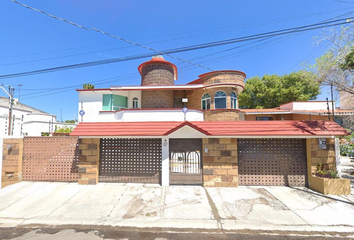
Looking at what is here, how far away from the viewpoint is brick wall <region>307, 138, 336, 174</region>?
24.0 feet

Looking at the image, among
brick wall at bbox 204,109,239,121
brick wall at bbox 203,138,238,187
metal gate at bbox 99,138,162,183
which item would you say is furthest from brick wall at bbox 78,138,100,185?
brick wall at bbox 204,109,239,121

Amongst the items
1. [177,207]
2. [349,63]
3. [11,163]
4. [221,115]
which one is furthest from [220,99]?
[11,163]

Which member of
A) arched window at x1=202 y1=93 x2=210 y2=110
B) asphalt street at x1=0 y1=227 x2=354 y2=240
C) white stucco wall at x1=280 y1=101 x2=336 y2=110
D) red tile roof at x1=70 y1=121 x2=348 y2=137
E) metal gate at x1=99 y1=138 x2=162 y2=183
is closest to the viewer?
asphalt street at x1=0 y1=227 x2=354 y2=240

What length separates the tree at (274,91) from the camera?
2450 cm

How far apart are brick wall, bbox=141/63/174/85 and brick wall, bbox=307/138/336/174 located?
1114 centimetres

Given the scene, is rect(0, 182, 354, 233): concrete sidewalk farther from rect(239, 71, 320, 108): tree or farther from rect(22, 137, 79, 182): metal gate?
rect(239, 71, 320, 108): tree

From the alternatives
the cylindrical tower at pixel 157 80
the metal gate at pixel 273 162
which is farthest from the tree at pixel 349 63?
the cylindrical tower at pixel 157 80

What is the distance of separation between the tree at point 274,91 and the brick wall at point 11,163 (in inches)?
1107

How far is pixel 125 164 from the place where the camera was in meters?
7.93

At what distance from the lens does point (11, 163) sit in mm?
7762

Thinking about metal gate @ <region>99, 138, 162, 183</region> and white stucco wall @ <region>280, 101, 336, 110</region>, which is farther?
white stucco wall @ <region>280, 101, 336, 110</region>

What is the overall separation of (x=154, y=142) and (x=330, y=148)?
8.20m

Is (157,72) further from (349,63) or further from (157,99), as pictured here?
(349,63)

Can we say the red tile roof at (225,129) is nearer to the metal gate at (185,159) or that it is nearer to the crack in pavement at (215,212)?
the metal gate at (185,159)
